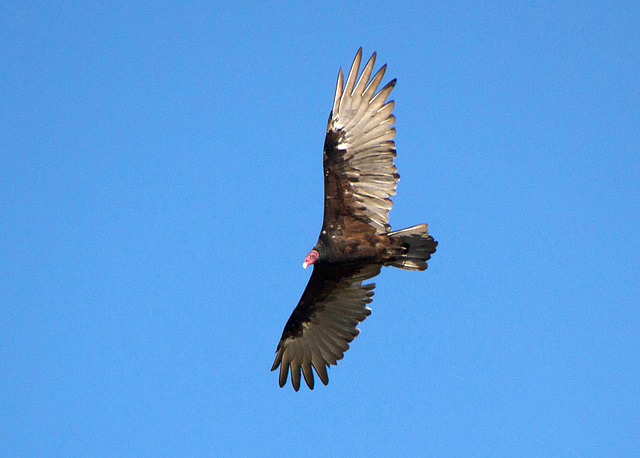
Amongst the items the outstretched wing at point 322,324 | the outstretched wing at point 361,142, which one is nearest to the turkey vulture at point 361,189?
the outstretched wing at point 361,142

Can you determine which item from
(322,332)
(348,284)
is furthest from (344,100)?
(322,332)

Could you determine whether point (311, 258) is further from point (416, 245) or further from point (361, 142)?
point (361, 142)

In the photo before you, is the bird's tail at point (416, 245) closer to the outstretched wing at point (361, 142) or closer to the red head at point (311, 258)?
the outstretched wing at point (361, 142)

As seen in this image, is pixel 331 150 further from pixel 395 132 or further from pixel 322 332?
pixel 322 332

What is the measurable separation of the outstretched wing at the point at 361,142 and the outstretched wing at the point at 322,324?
1254 mm

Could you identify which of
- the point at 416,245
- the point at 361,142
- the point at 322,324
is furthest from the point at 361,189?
the point at 322,324

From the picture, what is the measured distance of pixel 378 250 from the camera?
9359mm

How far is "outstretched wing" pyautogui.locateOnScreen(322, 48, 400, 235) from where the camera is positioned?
9148mm

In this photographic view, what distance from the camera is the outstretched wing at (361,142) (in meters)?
9.15

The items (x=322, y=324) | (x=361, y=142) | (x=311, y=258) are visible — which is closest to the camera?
(x=361, y=142)

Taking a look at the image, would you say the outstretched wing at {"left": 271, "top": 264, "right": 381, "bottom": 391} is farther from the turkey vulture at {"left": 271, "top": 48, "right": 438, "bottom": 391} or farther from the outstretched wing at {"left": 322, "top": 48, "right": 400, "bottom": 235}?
the outstretched wing at {"left": 322, "top": 48, "right": 400, "bottom": 235}

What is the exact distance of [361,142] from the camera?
9.16m

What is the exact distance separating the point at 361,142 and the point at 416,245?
4.51ft

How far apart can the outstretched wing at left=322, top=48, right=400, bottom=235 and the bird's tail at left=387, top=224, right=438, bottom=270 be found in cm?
38
